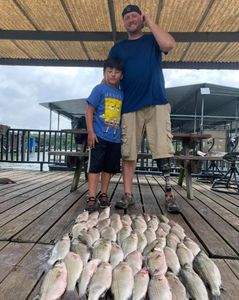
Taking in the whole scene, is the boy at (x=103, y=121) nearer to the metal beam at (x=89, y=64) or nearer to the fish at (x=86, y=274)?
the fish at (x=86, y=274)

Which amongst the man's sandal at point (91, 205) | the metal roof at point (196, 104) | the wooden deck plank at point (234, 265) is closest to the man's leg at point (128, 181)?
the man's sandal at point (91, 205)

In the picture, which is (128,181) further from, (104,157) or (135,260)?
(135,260)

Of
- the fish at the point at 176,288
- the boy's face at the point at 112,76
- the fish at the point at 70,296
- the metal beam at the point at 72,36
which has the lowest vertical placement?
the fish at the point at 70,296

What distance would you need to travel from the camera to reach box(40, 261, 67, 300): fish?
1.16 m

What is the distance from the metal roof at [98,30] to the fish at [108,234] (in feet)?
8.90

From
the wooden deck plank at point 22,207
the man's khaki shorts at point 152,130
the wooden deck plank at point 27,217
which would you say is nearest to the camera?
the wooden deck plank at point 27,217

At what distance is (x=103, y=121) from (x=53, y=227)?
110 centimetres

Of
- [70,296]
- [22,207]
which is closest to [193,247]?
[70,296]

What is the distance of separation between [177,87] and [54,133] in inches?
138

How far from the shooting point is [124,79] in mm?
3158

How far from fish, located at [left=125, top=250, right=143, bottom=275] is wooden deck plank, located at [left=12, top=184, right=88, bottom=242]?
2.27 feet

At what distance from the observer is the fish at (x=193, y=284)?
1.26 m

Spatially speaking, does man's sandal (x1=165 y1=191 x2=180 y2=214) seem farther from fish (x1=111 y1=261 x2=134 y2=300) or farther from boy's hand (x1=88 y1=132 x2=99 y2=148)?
fish (x1=111 y1=261 x2=134 y2=300)

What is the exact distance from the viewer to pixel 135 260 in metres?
1.51
